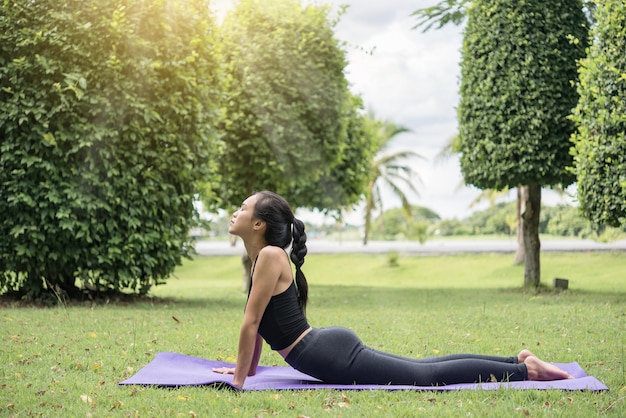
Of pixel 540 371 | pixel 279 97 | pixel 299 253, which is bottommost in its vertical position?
pixel 540 371

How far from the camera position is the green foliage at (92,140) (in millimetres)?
13641

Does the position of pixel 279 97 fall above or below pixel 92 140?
above

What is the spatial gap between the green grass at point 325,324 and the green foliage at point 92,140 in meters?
1.13

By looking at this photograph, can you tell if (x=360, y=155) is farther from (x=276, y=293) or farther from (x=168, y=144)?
(x=276, y=293)

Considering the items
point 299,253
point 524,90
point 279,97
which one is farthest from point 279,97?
point 299,253

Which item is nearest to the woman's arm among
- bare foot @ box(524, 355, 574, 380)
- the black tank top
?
the black tank top

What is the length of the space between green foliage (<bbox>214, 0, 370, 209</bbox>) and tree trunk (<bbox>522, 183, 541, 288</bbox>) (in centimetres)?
571

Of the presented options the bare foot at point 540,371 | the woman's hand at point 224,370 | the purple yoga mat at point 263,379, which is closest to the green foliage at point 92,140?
the purple yoga mat at point 263,379

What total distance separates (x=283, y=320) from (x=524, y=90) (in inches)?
525

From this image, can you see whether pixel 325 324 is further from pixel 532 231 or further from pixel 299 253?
pixel 532 231

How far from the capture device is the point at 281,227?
6223 millimetres

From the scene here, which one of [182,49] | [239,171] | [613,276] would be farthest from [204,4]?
[613,276]

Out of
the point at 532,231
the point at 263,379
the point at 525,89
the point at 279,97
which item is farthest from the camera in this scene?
the point at 279,97

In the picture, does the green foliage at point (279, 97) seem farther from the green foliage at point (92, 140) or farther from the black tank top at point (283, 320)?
the black tank top at point (283, 320)
